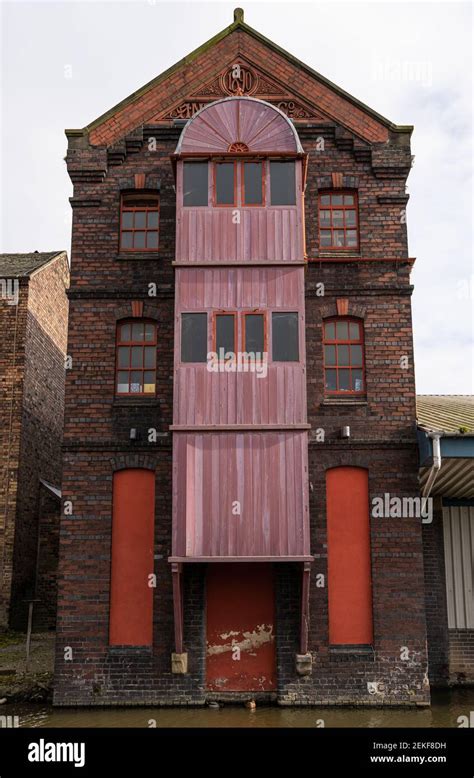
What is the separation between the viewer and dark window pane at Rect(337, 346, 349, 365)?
1580 cm

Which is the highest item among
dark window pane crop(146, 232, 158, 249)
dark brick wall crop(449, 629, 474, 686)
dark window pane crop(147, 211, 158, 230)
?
dark window pane crop(147, 211, 158, 230)

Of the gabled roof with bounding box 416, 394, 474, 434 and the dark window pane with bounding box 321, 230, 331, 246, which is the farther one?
the dark window pane with bounding box 321, 230, 331, 246

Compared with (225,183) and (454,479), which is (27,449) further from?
(454,479)

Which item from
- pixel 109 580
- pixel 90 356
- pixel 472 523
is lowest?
pixel 109 580

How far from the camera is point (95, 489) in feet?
49.9

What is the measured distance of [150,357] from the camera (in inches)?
624

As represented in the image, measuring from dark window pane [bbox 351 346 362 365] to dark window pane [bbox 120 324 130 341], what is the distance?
15.0 feet

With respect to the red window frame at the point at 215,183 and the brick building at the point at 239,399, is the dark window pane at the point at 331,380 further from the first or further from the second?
the red window frame at the point at 215,183

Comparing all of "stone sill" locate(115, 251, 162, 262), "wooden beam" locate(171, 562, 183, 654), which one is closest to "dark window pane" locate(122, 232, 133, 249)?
"stone sill" locate(115, 251, 162, 262)

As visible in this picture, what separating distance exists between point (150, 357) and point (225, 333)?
77.0 inches

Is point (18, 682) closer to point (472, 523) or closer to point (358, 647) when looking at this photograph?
point (358, 647)

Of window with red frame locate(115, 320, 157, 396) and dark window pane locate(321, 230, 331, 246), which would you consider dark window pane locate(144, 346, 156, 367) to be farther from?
dark window pane locate(321, 230, 331, 246)

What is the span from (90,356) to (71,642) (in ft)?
18.1
